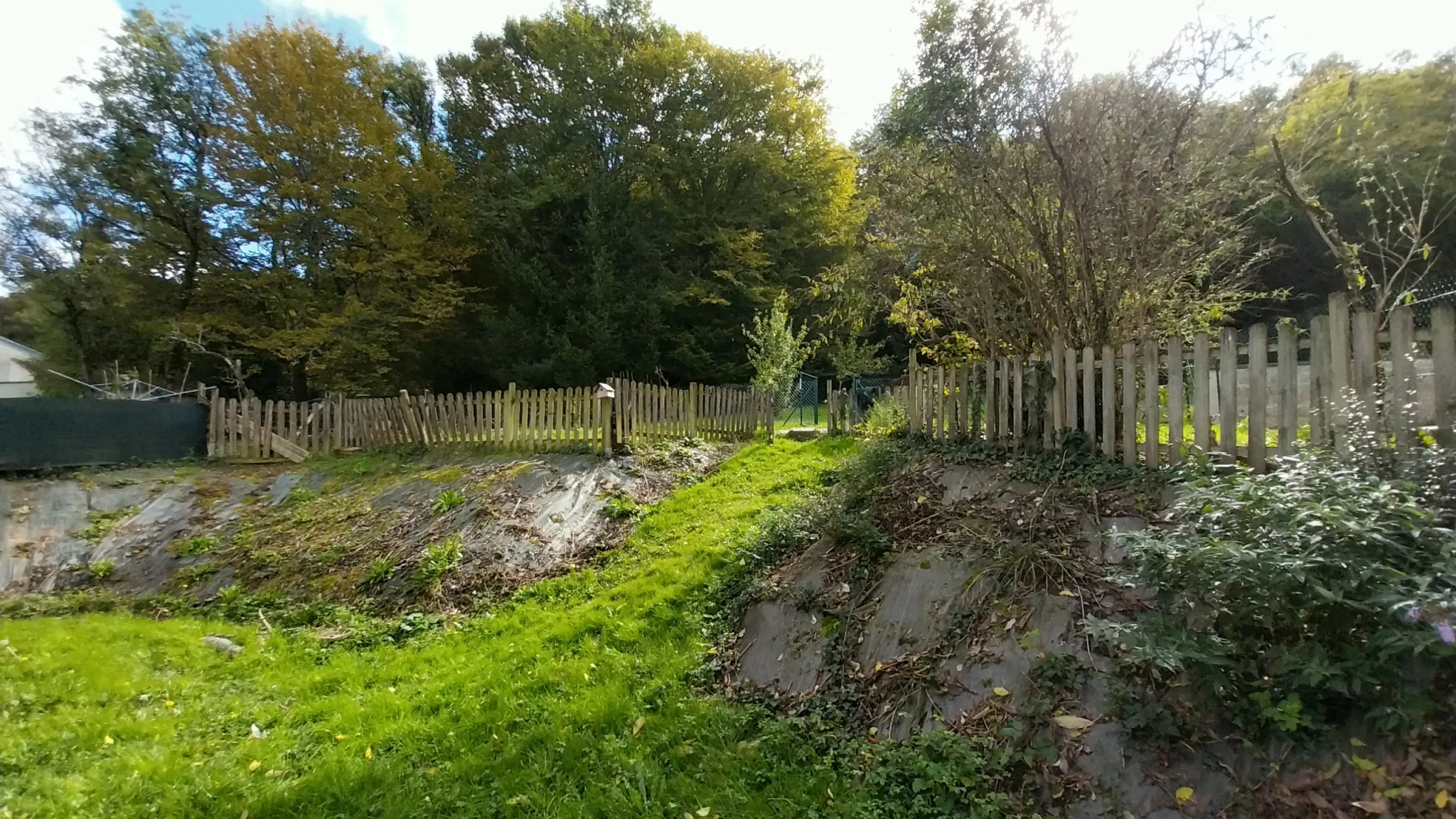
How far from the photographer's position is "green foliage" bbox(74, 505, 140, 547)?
8648 mm

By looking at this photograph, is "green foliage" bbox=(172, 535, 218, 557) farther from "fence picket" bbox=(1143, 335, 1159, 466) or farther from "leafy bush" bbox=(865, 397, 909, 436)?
"fence picket" bbox=(1143, 335, 1159, 466)

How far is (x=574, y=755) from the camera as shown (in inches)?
143

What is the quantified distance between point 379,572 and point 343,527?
186 centimetres

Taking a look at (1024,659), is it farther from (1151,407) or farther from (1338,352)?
(1338,352)

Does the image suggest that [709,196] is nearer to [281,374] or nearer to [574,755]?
[281,374]

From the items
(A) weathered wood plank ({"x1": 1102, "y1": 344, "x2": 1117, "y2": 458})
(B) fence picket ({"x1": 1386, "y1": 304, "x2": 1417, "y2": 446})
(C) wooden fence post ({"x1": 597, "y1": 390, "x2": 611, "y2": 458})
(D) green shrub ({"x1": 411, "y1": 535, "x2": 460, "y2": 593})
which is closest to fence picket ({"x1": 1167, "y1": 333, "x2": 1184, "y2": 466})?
(A) weathered wood plank ({"x1": 1102, "y1": 344, "x2": 1117, "y2": 458})

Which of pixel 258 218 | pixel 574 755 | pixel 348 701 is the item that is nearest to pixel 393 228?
pixel 258 218

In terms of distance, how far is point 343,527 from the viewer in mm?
8250

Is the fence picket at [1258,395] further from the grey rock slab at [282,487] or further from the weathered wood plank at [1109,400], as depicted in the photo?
the grey rock slab at [282,487]

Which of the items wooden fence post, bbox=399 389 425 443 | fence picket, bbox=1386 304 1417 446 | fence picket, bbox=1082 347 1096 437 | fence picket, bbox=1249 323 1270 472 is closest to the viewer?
fence picket, bbox=1386 304 1417 446

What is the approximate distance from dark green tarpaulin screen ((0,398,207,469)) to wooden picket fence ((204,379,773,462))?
1.42 ft

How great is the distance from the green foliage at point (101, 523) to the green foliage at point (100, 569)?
805mm

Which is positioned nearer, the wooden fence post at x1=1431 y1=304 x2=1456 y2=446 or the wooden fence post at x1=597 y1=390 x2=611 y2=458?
the wooden fence post at x1=1431 y1=304 x2=1456 y2=446

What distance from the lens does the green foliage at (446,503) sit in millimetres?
7996
